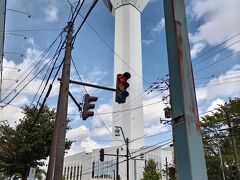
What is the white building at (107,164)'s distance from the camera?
8106 centimetres

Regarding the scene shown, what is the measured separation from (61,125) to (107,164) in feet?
262

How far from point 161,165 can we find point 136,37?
1809 inches

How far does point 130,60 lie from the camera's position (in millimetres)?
95500

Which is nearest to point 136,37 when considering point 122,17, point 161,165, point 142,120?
point 122,17

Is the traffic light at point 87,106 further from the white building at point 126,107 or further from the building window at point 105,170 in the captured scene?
the building window at point 105,170

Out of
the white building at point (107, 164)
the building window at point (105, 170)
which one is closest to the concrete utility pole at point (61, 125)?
the white building at point (107, 164)

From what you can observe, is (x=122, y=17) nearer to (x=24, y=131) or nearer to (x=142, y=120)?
(x=142, y=120)

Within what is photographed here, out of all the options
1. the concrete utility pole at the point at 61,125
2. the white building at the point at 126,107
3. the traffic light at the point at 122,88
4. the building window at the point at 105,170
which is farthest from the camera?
the white building at the point at 126,107

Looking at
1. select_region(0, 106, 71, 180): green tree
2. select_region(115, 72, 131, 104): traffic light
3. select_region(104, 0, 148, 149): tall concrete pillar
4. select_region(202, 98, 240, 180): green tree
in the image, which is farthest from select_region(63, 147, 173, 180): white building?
select_region(115, 72, 131, 104): traffic light

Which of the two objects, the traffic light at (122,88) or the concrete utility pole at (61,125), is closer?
the concrete utility pole at (61,125)

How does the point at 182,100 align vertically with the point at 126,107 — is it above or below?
below

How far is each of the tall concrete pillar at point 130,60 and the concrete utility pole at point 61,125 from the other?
269 ft

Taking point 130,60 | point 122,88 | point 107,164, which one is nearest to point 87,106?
point 122,88

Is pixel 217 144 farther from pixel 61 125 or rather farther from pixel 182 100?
pixel 182 100
